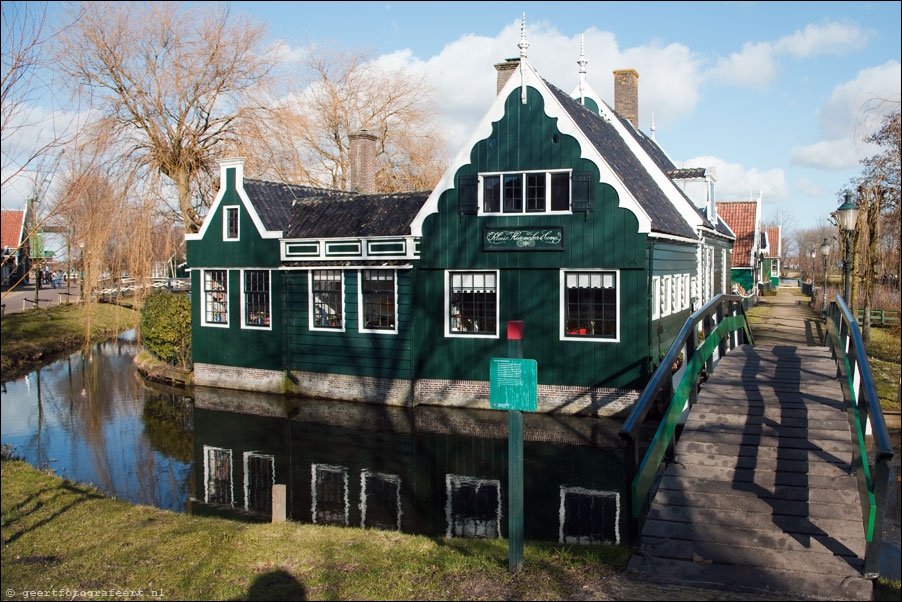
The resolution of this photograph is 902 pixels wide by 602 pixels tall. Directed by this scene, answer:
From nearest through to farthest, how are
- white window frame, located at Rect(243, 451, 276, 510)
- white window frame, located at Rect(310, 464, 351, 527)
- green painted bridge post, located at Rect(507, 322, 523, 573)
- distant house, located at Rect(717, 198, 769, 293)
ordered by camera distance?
green painted bridge post, located at Rect(507, 322, 523, 573)
white window frame, located at Rect(310, 464, 351, 527)
white window frame, located at Rect(243, 451, 276, 510)
distant house, located at Rect(717, 198, 769, 293)

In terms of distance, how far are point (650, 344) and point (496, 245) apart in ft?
14.9

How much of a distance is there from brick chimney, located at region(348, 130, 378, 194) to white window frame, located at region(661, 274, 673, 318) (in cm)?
1069

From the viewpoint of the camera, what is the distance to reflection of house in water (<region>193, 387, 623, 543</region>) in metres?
11.5

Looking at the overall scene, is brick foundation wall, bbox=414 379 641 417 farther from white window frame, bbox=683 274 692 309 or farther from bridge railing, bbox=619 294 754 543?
bridge railing, bbox=619 294 754 543

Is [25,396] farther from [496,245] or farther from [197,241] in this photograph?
[496,245]

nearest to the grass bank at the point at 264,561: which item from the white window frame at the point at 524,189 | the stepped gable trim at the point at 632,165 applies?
the white window frame at the point at 524,189

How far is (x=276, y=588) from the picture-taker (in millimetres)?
7027

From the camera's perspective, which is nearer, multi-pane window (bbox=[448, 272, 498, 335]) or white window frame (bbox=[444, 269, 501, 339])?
white window frame (bbox=[444, 269, 501, 339])

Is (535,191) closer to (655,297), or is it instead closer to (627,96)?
(655,297)

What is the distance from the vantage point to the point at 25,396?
20922mm

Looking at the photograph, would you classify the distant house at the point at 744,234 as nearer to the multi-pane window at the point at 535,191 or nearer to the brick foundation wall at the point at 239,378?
the multi-pane window at the point at 535,191

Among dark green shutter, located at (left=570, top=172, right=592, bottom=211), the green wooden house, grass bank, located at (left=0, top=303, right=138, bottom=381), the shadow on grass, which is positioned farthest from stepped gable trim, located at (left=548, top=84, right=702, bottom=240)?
grass bank, located at (left=0, top=303, right=138, bottom=381)

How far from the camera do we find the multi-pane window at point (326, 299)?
21484 mm

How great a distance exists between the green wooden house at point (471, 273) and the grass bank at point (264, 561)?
10.2m
